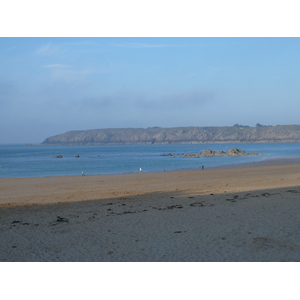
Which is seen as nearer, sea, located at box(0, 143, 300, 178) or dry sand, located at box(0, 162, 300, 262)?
dry sand, located at box(0, 162, 300, 262)

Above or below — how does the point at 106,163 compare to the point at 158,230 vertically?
below

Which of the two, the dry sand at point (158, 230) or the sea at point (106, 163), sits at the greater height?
the dry sand at point (158, 230)

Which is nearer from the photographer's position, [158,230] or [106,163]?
[158,230]

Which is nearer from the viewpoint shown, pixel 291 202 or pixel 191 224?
pixel 191 224

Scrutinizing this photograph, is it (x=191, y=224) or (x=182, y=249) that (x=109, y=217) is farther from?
(x=182, y=249)

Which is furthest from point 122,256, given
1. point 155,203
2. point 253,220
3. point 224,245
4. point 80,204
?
point 80,204

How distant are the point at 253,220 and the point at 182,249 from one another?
3.32 m

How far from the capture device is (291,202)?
480 inches

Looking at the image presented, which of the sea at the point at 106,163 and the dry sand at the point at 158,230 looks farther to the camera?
the sea at the point at 106,163

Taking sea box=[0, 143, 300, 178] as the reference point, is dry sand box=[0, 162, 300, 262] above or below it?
above
